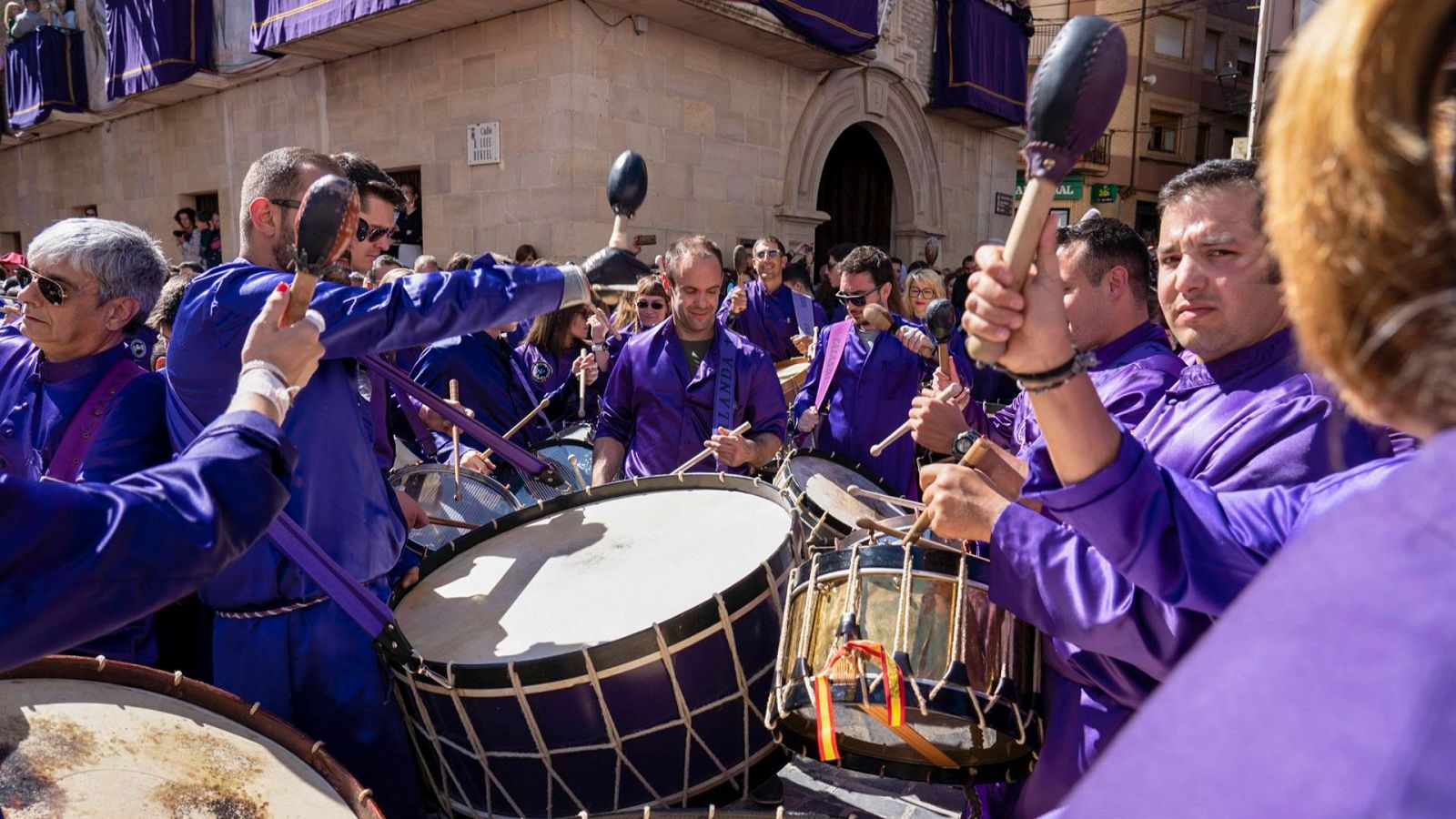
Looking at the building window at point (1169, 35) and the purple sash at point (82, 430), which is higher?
the building window at point (1169, 35)

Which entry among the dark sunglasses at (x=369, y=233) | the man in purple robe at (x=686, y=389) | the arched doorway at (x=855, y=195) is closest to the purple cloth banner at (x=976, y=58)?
the arched doorway at (x=855, y=195)

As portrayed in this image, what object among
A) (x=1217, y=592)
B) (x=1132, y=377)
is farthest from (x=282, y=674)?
(x=1132, y=377)

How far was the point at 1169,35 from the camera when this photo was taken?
30297 mm

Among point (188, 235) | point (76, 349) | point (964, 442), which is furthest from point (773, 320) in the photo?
point (188, 235)

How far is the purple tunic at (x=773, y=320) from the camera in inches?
311

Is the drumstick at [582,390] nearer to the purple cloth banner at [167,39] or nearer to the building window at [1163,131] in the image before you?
the purple cloth banner at [167,39]

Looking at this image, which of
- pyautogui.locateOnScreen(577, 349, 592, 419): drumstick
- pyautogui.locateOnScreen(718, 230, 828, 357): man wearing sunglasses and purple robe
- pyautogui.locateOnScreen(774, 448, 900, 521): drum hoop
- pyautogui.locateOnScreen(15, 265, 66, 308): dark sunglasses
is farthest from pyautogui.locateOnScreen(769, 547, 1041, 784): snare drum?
pyautogui.locateOnScreen(718, 230, 828, 357): man wearing sunglasses and purple robe

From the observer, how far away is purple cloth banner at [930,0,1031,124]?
555 inches

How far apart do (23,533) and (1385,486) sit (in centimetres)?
143

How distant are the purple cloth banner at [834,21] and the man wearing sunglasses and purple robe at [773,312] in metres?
3.56

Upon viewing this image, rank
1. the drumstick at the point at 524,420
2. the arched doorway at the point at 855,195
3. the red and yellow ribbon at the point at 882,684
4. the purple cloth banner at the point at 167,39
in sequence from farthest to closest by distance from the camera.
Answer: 1. the arched doorway at the point at 855,195
2. the purple cloth banner at the point at 167,39
3. the drumstick at the point at 524,420
4. the red and yellow ribbon at the point at 882,684

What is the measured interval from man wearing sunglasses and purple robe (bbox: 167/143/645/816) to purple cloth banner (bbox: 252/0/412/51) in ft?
25.6

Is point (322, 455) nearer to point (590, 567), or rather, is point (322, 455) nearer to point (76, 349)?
point (590, 567)

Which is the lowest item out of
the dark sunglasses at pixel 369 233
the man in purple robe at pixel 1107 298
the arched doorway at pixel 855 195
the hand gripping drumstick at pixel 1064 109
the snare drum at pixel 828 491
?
the snare drum at pixel 828 491
